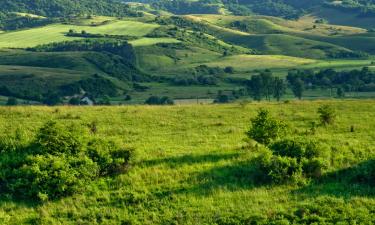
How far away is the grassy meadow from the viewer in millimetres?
24422

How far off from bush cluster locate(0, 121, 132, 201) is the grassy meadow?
767 mm

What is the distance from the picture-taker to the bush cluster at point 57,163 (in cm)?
2784

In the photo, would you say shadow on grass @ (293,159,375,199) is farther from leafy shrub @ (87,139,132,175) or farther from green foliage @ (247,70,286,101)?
green foliage @ (247,70,286,101)

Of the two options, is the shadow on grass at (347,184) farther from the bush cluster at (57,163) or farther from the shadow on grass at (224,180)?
the bush cluster at (57,163)

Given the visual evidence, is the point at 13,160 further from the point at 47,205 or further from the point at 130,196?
the point at 130,196

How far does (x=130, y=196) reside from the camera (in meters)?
27.2

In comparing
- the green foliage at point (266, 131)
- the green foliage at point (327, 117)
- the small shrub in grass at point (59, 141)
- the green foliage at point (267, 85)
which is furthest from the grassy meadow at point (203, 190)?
the green foliage at point (267, 85)

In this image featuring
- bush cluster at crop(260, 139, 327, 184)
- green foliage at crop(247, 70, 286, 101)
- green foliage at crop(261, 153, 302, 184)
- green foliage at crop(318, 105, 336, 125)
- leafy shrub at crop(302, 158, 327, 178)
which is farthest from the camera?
green foliage at crop(247, 70, 286, 101)

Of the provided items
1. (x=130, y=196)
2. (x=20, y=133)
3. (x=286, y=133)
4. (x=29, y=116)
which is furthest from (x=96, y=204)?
(x=29, y=116)

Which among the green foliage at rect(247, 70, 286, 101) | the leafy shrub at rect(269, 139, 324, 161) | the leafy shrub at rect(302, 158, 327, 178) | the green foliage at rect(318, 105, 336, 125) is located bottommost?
the green foliage at rect(247, 70, 286, 101)

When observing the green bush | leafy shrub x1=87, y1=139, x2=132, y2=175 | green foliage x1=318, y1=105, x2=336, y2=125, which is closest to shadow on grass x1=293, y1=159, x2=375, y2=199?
leafy shrub x1=87, y1=139, x2=132, y2=175

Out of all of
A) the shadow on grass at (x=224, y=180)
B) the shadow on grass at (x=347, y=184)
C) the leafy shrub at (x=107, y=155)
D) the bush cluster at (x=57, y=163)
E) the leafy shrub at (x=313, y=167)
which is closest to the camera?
the shadow on grass at (x=347, y=184)

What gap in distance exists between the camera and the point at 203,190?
2759cm

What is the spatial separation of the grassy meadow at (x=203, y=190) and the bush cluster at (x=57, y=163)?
77cm
